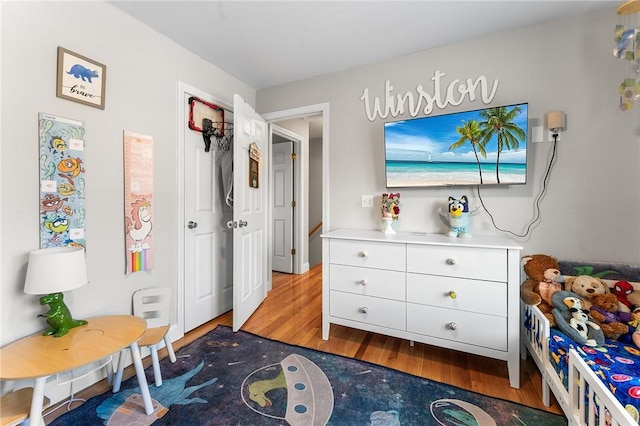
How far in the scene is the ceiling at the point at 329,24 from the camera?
1688mm

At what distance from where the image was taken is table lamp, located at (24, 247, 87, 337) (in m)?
1.26

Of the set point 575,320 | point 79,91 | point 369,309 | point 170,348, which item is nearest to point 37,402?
point 170,348

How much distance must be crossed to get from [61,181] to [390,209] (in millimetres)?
2147

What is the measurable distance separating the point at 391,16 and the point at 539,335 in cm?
224

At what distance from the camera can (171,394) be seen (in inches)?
60.1

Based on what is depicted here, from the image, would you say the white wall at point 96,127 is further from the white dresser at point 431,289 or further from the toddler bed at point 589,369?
the toddler bed at point 589,369

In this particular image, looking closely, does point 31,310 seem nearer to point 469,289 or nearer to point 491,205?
point 469,289

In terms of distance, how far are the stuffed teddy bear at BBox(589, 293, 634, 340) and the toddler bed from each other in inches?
2.1

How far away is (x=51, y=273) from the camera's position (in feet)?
4.17

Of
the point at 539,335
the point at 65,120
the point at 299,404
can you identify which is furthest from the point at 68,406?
the point at 539,335

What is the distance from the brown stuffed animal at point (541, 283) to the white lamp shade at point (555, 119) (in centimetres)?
87

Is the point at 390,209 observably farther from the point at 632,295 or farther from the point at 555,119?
the point at 632,295

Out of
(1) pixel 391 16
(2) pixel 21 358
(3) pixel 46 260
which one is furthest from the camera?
(1) pixel 391 16

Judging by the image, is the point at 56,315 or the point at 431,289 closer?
the point at 56,315
